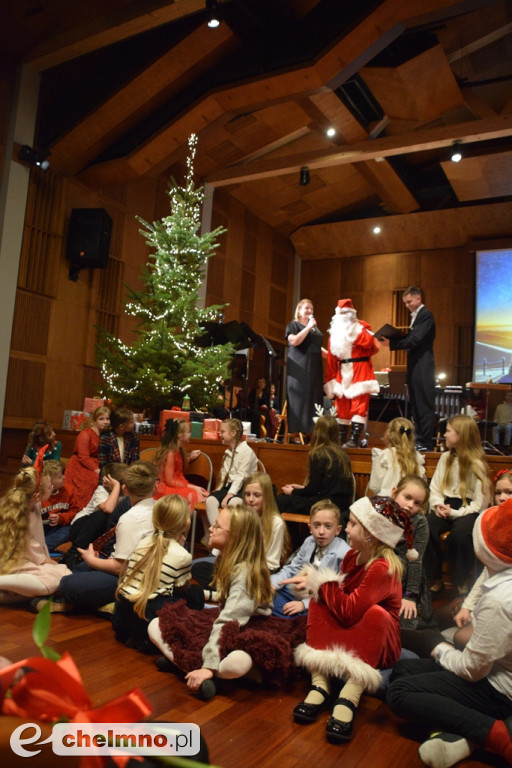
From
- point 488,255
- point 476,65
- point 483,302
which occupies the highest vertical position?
point 476,65

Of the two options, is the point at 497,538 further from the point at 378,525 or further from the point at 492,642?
the point at 378,525

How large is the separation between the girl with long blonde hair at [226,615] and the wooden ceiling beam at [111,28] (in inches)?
233

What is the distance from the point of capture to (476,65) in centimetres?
882

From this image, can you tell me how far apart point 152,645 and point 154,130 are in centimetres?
703

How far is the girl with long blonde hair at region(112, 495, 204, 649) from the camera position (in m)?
2.81

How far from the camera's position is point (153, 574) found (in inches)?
112

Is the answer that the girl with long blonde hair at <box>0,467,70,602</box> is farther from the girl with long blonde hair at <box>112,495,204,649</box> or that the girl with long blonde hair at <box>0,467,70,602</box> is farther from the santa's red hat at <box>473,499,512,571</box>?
the santa's red hat at <box>473,499,512,571</box>

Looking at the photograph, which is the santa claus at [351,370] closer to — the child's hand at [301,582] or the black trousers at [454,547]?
the black trousers at [454,547]

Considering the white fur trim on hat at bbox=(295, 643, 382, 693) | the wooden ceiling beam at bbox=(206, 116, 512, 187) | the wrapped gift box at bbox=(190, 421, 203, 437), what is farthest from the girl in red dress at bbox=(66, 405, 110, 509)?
the wooden ceiling beam at bbox=(206, 116, 512, 187)

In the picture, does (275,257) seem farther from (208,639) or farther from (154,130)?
(208,639)

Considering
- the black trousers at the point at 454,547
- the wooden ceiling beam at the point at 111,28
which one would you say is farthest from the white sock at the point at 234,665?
the wooden ceiling beam at the point at 111,28

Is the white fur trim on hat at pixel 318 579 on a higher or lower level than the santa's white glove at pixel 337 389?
lower

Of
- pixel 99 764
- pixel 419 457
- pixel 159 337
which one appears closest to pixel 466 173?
pixel 159 337

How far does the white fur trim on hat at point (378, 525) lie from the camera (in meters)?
2.30
